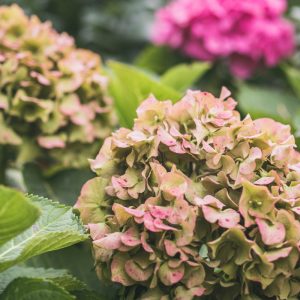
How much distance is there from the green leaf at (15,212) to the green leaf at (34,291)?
0.31 ft

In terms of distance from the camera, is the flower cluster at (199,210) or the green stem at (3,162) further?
the green stem at (3,162)

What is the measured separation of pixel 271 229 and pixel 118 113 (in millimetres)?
649

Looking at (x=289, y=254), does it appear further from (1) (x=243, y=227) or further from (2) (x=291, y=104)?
(2) (x=291, y=104)

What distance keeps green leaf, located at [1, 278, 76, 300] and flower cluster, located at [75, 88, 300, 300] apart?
7cm

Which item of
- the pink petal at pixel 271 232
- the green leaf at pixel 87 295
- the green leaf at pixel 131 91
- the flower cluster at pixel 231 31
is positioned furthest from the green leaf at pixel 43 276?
the flower cluster at pixel 231 31

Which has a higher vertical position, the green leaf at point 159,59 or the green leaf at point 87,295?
the green leaf at point 87,295

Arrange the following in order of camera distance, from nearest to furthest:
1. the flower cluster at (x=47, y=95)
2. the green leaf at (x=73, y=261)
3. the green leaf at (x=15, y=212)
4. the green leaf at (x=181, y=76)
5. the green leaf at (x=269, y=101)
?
the green leaf at (x=15, y=212), the green leaf at (x=73, y=261), the flower cluster at (x=47, y=95), the green leaf at (x=181, y=76), the green leaf at (x=269, y=101)

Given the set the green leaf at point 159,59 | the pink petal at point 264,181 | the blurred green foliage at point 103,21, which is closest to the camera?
the pink petal at point 264,181

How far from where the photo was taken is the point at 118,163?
932mm

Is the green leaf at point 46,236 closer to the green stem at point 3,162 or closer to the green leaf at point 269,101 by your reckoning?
the green stem at point 3,162

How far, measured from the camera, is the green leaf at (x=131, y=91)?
132cm

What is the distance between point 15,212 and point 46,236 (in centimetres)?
9

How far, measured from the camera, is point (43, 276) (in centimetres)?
99

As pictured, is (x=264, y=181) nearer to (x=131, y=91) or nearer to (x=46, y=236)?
(x=46, y=236)
